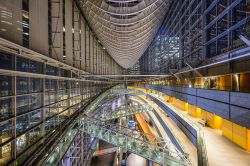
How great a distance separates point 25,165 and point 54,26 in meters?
8.87

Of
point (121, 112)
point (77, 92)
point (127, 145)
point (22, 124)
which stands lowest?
point (121, 112)

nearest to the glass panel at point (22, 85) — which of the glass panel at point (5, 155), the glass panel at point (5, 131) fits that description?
the glass panel at point (5, 131)

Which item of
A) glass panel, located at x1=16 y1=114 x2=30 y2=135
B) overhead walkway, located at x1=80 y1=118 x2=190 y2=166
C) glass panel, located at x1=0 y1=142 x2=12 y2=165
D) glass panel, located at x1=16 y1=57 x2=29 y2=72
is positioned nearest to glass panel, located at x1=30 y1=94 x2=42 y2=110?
glass panel, located at x1=16 y1=114 x2=30 y2=135

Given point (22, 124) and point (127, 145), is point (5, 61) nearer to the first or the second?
point (22, 124)

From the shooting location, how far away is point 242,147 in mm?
10555

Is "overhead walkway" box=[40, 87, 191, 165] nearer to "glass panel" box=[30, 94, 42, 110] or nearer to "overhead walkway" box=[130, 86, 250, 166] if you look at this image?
"overhead walkway" box=[130, 86, 250, 166]

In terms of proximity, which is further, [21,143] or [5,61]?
[21,143]

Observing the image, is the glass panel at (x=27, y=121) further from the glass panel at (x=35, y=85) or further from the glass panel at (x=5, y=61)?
the glass panel at (x=5, y=61)

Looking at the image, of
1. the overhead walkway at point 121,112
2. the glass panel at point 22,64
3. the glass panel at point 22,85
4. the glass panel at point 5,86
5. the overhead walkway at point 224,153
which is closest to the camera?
the glass panel at point 5,86

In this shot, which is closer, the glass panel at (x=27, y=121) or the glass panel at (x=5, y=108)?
the glass panel at (x=5, y=108)

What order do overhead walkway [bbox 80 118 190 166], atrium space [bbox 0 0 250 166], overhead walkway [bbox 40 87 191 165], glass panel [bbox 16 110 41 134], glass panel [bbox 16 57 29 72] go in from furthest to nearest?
overhead walkway [bbox 80 118 190 166] < overhead walkway [bbox 40 87 191 165] < glass panel [bbox 16 110 41 134] < glass panel [bbox 16 57 29 72] < atrium space [bbox 0 0 250 166]

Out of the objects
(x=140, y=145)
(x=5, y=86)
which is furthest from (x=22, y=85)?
(x=140, y=145)

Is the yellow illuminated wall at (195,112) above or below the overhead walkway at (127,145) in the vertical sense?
above

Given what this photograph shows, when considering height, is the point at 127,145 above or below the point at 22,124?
below
